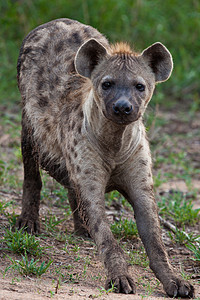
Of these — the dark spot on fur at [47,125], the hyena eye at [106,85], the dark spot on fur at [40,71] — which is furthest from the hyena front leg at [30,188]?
the hyena eye at [106,85]

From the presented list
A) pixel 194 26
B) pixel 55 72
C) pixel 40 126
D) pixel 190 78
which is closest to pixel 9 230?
pixel 40 126

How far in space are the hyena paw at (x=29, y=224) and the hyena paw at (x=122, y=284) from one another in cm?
128

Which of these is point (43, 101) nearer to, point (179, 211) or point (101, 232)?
point (101, 232)

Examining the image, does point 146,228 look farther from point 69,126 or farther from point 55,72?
point 55,72

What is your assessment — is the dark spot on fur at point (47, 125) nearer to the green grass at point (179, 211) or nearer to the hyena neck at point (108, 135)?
the hyena neck at point (108, 135)

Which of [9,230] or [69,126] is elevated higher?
[69,126]

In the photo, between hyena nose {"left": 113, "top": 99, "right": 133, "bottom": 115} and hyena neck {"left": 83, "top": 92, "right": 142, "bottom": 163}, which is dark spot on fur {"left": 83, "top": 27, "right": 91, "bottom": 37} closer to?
hyena neck {"left": 83, "top": 92, "right": 142, "bottom": 163}

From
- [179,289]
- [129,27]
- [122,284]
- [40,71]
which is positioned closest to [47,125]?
[40,71]

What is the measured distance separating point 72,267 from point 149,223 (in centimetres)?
58

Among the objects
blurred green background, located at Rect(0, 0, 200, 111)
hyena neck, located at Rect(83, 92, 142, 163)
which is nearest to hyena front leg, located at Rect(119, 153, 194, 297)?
hyena neck, located at Rect(83, 92, 142, 163)

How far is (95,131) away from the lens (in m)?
3.93

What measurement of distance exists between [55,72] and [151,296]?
1.92m

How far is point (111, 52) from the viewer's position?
4016 millimetres

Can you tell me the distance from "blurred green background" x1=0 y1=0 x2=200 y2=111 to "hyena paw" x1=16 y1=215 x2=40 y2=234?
3722mm
